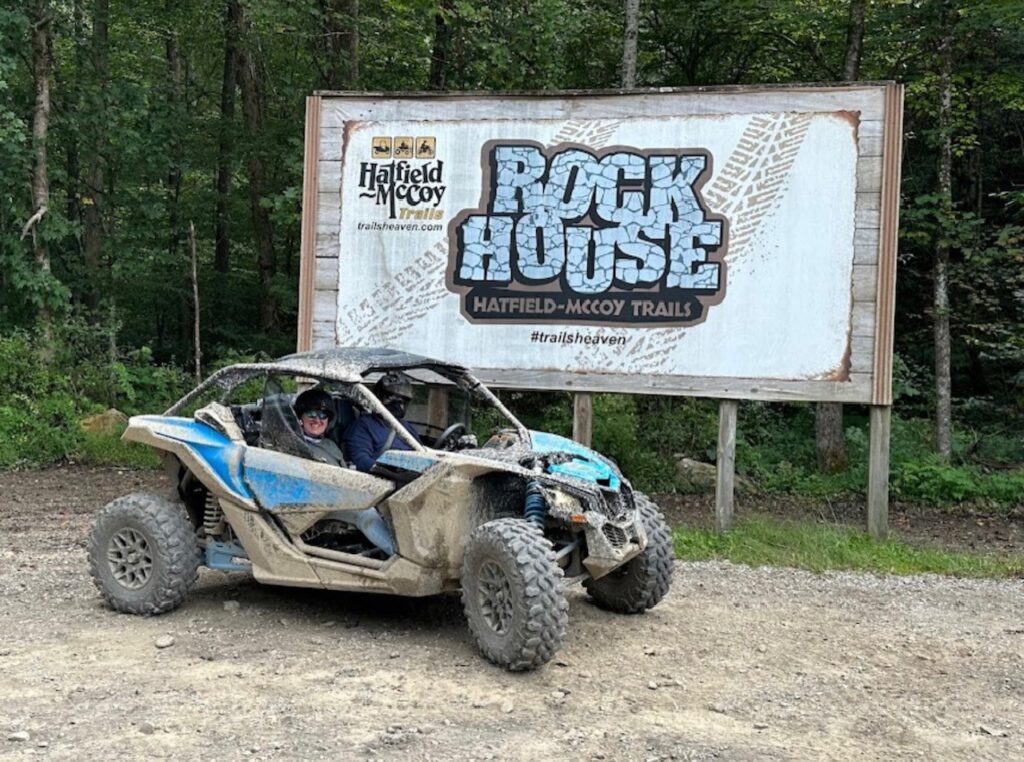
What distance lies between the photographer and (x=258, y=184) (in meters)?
21.5

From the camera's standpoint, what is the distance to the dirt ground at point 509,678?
4758mm

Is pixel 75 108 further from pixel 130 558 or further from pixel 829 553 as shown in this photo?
pixel 829 553

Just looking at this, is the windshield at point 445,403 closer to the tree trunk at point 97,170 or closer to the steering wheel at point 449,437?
the steering wheel at point 449,437

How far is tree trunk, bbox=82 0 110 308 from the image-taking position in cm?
1831

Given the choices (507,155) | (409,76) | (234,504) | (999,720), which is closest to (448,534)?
(234,504)

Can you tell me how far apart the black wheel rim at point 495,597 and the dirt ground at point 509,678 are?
27 cm

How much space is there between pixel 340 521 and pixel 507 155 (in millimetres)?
5209

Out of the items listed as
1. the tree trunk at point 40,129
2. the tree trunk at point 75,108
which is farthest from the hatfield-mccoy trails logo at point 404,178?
the tree trunk at point 75,108

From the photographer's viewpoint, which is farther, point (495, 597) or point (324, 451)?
point (324, 451)

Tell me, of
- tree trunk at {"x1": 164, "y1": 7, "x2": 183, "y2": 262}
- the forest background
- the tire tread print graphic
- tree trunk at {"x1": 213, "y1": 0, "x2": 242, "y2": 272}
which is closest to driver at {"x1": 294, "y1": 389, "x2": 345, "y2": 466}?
the tire tread print graphic

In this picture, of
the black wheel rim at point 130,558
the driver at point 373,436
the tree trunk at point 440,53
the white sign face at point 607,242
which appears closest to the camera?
the driver at point 373,436

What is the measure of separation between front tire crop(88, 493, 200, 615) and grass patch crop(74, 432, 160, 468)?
7.19m

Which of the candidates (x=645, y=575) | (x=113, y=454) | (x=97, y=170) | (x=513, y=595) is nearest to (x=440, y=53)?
(x=97, y=170)

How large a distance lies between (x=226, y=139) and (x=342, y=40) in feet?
14.3
